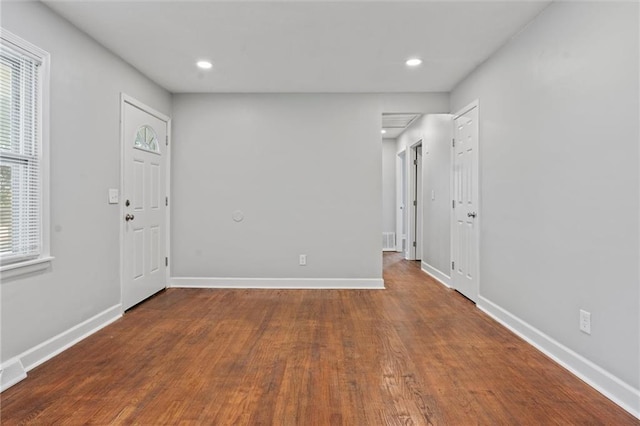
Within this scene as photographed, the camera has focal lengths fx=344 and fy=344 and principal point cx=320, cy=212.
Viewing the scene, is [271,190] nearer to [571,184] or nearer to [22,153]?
[22,153]

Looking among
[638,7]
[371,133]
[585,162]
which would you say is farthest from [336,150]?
[638,7]

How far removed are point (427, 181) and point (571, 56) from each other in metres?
3.11

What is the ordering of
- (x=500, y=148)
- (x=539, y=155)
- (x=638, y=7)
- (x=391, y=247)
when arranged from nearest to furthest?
(x=638, y=7), (x=539, y=155), (x=500, y=148), (x=391, y=247)

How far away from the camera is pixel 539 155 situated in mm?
2514

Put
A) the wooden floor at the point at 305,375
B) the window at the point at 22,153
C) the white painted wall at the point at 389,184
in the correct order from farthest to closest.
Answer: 1. the white painted wall at the point at 389,184
2. the window at the point at 22,153
3. the wooden floor at the point at 305,375

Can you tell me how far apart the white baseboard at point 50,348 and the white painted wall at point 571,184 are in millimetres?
3395

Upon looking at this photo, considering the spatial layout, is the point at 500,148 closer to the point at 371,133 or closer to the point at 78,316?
the point at 371,133

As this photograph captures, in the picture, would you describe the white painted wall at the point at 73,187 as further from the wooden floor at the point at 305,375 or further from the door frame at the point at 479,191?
the door frame at the point at 479,191

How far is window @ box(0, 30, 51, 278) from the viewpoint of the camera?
2.08 metres

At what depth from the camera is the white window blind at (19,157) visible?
2082 millimetres

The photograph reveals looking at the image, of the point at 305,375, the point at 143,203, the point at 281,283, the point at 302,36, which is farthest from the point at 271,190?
the point at 305,375

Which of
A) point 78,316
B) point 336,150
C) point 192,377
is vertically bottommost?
point 192,377

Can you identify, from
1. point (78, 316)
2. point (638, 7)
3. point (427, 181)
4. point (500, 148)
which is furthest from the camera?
point (427, 181)

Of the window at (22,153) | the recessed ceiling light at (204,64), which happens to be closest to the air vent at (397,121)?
the recessed ceiling light at (204,64)
